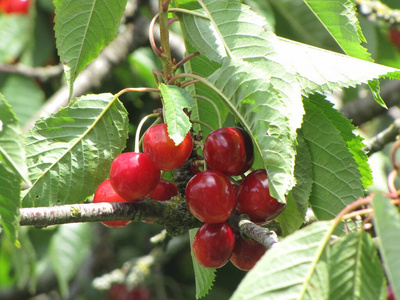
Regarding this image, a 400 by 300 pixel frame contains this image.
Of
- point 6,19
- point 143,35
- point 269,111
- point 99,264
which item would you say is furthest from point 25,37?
point 269,111

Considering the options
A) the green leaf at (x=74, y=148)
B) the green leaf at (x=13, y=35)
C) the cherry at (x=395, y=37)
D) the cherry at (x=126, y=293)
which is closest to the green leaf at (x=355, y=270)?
the green leaf at (x=74, y=148)

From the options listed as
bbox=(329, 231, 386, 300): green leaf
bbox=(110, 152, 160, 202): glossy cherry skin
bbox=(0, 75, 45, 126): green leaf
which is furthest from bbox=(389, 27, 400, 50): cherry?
bbox=(329, 231, 386, 300): green leaf

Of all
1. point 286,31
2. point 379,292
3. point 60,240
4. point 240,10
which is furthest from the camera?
point 60,240

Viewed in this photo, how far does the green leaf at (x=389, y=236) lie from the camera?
73 cm

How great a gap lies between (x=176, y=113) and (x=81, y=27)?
1.26 ft

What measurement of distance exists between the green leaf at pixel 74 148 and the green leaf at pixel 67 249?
4.99 ft

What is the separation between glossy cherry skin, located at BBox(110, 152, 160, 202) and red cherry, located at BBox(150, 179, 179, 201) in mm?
80

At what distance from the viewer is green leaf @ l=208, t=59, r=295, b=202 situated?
3.50ft

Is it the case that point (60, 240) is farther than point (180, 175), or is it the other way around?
point (60, 240)

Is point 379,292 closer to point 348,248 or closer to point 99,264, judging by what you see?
point 348,248

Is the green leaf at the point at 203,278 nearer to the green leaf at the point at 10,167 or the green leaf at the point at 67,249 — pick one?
the green leaf at the point at 10,167

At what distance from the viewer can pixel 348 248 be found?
0.88m

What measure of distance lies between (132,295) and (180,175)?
1909 millimetres

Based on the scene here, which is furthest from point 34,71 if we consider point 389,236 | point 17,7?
point 389,236
